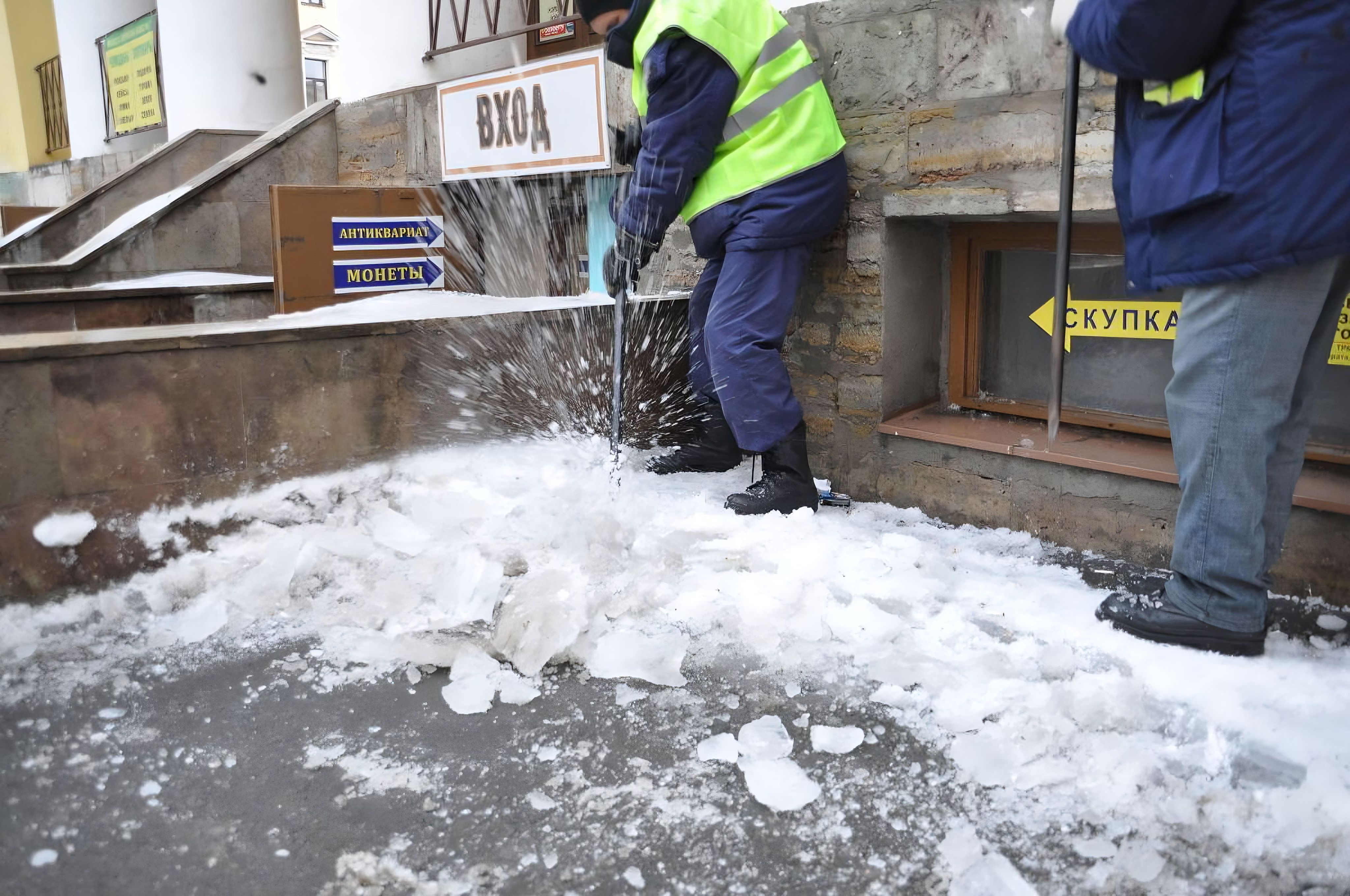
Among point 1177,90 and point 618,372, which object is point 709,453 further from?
point 1177,90

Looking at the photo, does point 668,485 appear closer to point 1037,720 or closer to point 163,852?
point 1037,720

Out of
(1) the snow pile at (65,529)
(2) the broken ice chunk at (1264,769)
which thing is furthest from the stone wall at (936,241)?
(1) the snow pile at (65,529)

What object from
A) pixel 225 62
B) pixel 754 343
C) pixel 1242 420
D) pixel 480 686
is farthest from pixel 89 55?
pixel 1242 420

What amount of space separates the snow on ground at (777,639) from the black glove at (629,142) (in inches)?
51.4

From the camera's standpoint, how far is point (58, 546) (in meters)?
2.78

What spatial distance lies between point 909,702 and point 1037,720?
0.89ft

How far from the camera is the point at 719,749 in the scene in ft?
6.79

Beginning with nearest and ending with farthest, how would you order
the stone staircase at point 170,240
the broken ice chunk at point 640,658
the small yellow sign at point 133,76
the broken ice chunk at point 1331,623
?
the broken ice chunk at point 640,658 → the broken ice chunk at point 1331,623 → the stone staircase at point 170,240 → the small yellow sign at point 133,76

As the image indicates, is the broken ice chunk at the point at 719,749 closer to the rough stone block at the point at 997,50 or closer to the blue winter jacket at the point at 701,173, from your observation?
the blue winter jacket at the point at 701,173

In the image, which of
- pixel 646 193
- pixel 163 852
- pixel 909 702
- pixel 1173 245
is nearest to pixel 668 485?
pixel 646 193

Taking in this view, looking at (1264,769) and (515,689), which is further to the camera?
(515,689)

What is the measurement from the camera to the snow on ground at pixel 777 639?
6.01 ft

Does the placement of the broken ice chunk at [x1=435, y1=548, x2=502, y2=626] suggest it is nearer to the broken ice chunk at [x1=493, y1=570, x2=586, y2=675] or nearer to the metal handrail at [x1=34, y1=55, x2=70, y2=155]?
the broken ice chunk at [x1=493, y1=570, x2=586, y2=675]

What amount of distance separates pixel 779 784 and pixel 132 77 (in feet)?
41.5
